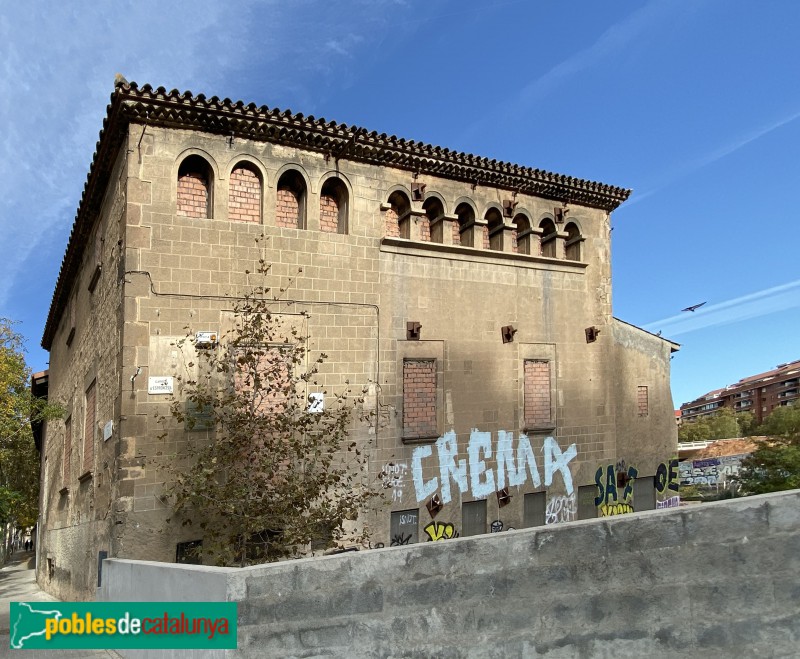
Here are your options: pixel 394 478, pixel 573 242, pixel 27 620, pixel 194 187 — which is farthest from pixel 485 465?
pixel 27 620

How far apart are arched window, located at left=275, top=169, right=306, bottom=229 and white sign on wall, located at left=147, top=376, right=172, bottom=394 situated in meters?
3.10

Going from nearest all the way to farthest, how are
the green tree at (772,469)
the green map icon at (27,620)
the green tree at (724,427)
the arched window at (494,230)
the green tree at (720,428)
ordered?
1. the green map icon at (27,620)
2. the arched window at (494,230)
3. the green tree at (772,469)
4. the green tree at (724,427)
5. the green tree at (720,428)

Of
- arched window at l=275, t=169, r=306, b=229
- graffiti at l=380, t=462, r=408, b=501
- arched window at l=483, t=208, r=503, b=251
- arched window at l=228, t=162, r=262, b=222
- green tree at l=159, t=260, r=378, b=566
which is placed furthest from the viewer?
arched window at l=483, t=208, r=503, b=251

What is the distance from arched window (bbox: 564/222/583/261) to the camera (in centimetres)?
Answer: 1350

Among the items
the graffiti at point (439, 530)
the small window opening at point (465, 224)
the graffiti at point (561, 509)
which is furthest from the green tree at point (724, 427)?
the graffiti at point (439, 530)

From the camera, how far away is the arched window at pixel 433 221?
11.9m

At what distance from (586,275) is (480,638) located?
10275mm

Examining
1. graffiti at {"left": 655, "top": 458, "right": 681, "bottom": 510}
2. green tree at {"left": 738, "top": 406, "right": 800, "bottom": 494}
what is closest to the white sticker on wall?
graffiti at {"left": 655, "top": 458, "right": 681, "bottom": 510}

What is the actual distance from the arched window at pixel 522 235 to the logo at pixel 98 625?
9.45 meters

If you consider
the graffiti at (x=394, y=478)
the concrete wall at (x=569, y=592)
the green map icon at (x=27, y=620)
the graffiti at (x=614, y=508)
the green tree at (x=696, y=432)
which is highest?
the green tree at (x=696, y=432)

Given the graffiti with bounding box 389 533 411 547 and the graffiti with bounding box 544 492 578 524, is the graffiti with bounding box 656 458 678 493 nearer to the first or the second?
the graffiti with bounding box 544 492 578 524

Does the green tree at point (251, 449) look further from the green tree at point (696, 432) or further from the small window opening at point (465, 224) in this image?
the green tree at point (696, 432)

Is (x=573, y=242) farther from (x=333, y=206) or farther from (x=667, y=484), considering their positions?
(x=667, y=484)

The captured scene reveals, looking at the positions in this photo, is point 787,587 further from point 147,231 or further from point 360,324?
point 147,231
